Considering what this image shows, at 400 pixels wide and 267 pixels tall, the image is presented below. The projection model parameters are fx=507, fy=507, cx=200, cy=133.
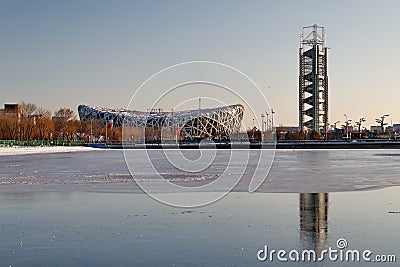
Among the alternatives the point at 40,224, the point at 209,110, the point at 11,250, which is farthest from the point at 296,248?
the point at 209,110

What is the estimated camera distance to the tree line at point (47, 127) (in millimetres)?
105125

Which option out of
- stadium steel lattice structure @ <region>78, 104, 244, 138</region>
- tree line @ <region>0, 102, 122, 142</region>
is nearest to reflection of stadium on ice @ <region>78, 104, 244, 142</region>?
stadium steel lattice structure @ <region>78, 104, 244, 138</region>

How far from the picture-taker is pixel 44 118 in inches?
4540

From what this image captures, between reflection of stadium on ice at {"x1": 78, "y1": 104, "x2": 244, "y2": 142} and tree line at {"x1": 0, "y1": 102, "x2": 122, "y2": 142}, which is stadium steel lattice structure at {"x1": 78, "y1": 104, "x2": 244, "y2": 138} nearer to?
reflection of stadium on ice at {"x1": 78, "y1": 104, "x2": 244, "y2": 142}

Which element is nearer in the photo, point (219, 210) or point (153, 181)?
point (219, 210)

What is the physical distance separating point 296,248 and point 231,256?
1191 millimetres

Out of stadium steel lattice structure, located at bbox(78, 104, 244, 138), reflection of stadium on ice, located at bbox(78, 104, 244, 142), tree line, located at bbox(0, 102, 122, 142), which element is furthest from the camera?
stadium steel lattice structure, located at bbox(78, 104, 244, 138)

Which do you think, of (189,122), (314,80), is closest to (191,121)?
(189,122)

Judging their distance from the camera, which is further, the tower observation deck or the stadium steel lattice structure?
the stadium steel lattice structure

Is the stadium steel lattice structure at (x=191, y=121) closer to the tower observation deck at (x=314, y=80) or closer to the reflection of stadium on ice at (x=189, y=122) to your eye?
the reflection of stadium on ice at (x=189, y=122)

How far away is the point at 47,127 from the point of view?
373 feet

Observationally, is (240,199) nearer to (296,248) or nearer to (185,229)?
(185,229)

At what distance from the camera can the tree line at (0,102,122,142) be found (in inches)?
4139

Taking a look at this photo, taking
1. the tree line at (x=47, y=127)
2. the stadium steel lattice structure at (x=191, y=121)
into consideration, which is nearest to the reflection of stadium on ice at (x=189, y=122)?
the stadium steel lattice structure at (x=191, y=121)
